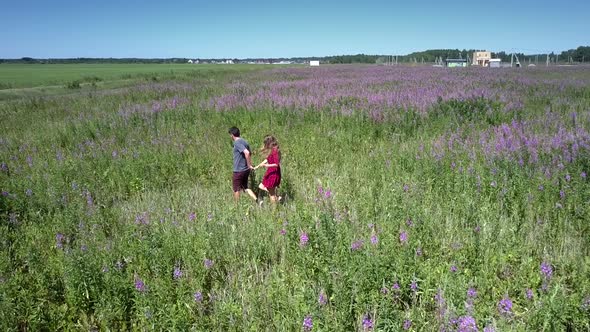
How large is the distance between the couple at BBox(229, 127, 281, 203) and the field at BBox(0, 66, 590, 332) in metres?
0.33

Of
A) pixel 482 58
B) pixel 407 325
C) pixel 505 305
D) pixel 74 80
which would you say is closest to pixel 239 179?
pixel 407 325

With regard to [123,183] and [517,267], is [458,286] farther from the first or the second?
[123,183]

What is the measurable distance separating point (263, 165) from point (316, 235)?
2.29 metres

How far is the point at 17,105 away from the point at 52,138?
31.9 ft

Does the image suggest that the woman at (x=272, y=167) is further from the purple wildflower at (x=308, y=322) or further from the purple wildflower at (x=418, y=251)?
the purple wildflower at (x=308, y=322)

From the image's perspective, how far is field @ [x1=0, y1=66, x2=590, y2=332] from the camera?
2967mm

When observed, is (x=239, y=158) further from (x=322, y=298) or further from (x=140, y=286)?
(x=322, y=298)

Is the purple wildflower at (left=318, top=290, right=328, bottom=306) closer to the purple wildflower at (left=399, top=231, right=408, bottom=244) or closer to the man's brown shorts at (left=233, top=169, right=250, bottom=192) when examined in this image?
the purple wildflower at (left=399, top=231, right=408, bottom=244)

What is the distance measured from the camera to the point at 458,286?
297 cm

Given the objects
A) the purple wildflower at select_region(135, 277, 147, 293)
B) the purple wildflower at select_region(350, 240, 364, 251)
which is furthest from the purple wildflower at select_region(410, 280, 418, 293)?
the purple wildflower at select_region(135, 277, 147, 293)

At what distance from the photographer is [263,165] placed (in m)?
5.86

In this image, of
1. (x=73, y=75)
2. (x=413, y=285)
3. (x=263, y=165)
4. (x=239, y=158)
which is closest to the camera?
(x=413, y=285)

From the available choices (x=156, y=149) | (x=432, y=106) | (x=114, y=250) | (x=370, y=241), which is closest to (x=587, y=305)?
(x=370, y=241)

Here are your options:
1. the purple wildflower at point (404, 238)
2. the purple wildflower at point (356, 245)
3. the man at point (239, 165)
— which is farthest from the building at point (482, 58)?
the purple wildflower at point (356, 245)
